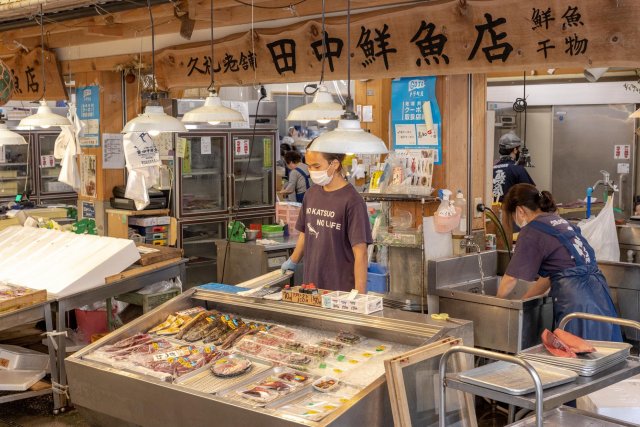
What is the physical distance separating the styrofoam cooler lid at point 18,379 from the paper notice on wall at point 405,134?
3.48 meters

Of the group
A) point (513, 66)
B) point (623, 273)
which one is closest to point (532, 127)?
point (623, 273)

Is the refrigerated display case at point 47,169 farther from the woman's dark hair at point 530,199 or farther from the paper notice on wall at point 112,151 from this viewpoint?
the woman's dark hair at point 530,199

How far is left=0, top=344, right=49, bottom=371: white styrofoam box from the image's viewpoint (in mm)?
6324

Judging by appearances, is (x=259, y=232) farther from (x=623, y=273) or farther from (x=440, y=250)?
(x=623, y=273)

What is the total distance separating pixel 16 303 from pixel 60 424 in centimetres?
94

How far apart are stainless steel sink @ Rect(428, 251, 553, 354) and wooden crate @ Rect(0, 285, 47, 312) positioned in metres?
2.92

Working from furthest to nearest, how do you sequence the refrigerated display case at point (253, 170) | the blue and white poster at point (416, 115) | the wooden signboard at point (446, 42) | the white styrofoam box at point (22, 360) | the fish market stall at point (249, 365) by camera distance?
the refrigerated display case at point (253, 170)
the blue and white poster at point (416, 115)
the white styrofoam box at point (22, 360)
the wooden signboard at point (446, 42)
the fish market stall at point (249, 365)

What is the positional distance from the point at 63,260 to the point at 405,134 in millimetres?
3061

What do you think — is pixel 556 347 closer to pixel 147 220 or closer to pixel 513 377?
pixel 513 377

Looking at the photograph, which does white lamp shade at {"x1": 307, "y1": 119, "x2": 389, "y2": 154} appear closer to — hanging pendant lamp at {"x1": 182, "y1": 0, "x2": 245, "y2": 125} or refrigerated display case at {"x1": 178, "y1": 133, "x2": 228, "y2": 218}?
hanging pendant lamp at {"x1": 182, "y1": 0, "x2": 245, "y2": 125}

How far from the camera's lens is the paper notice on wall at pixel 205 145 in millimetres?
10094

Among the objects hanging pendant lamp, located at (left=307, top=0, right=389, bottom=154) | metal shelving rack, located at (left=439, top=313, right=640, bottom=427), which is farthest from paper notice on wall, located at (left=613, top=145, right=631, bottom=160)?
metal shelving rack, located at (left=439, top=313, right=640, bottom=427)

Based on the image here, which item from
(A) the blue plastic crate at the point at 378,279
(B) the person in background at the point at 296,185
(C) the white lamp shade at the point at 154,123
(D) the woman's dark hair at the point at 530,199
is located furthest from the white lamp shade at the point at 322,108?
(B) the person in background at the point at 296,185

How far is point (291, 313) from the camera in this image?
4.75 meters
